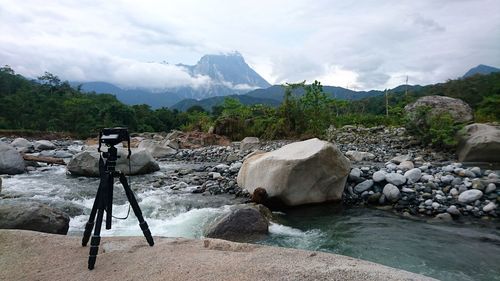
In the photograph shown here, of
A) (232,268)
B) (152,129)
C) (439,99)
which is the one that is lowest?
(152,129)

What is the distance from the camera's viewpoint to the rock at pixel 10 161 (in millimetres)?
13498

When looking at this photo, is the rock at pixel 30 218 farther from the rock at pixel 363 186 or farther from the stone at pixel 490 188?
the stone at pixel 490 188

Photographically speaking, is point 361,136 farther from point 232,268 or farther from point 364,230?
point 232,268

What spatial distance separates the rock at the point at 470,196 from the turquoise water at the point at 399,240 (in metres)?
0.80

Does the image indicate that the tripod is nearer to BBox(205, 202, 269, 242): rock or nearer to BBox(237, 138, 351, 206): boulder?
BBox(205, 202, 269, 242): rock

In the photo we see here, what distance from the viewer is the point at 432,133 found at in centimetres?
1692

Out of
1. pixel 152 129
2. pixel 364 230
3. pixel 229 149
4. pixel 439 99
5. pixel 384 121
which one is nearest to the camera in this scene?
pixel 364 230

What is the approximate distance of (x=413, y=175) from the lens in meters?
10.1

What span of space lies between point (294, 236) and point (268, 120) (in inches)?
684

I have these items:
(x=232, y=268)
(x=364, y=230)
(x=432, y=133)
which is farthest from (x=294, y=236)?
(x=432, y=133)

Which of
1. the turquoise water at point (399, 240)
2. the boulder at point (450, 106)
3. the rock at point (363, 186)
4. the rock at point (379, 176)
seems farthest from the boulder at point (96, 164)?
the boulder at point (450, 106)

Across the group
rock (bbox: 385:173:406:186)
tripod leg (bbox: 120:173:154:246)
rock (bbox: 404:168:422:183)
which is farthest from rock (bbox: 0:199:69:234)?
rock (bbox: 404:168:422:183)

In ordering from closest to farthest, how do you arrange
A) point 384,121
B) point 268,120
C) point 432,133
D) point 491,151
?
point 491,151
point 432,133
point 268,120
point 384,121

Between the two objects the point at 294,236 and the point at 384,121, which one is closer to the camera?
the point at 294,236
